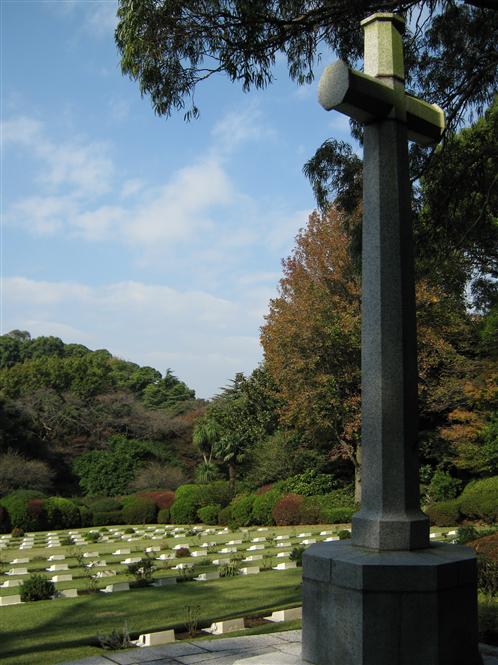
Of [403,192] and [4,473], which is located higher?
[403,192]

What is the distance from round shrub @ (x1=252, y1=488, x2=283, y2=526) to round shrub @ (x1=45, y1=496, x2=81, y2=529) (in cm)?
744

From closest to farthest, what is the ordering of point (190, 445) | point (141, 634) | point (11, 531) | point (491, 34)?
point (141, 634), point (491, 34), point (11, 531), point (190, 445)

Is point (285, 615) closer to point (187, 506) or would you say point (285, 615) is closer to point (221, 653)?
point (221, 653)

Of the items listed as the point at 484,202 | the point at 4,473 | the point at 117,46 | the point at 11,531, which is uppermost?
the point at 117,46

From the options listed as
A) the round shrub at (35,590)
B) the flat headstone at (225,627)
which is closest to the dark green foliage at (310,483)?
the round shrub at (35,590)

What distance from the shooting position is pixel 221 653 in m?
5.27

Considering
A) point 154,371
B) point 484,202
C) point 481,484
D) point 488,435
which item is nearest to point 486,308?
point 488,435

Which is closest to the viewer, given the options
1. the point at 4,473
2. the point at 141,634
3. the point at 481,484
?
the point at 141,634

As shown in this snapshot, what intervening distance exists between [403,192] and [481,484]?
16711 millimetres

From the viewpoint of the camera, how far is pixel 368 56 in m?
5.24

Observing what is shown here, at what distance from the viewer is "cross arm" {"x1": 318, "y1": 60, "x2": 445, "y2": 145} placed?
479 cm

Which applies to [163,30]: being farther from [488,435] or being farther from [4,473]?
[4,473]

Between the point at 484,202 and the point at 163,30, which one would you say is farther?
the point at 484,202

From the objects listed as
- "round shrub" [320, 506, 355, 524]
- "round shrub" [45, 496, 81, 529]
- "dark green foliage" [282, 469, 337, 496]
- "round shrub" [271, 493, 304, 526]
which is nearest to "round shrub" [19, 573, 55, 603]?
"round shrub" [320, 506, 355, 524]
